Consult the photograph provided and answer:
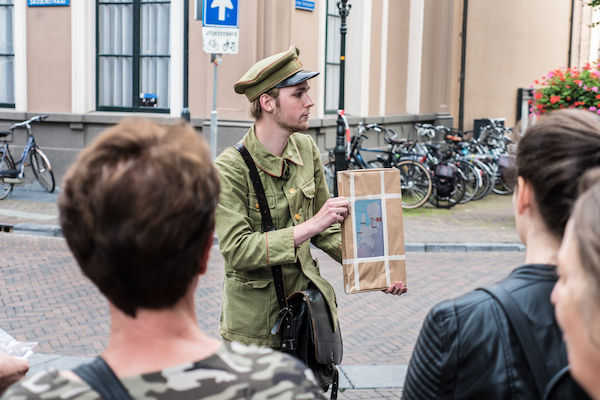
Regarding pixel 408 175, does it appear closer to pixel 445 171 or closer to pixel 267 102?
pixel 445 171

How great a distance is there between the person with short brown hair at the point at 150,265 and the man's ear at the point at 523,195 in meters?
0.72

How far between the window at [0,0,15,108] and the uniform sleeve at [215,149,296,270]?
12.4 meters

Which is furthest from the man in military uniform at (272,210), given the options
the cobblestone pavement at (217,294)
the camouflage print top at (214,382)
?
the cobblestone pavement at (217,294)

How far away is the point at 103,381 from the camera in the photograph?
51.6 inches

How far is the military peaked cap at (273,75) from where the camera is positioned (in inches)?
127

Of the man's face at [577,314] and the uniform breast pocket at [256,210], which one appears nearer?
the man's face at [577,314]

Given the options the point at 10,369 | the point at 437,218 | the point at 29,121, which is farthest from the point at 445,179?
the point at 10,369

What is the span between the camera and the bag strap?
1.30 metres

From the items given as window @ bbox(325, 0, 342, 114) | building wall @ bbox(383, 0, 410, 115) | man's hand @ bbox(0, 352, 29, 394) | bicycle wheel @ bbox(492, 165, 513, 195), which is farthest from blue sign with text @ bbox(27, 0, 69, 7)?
man's hand @ bbox(0, 352, 29, 394)

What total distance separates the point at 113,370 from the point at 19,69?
44.5ft

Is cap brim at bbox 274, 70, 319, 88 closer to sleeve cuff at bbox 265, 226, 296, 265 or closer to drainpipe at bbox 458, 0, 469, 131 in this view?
sleeve cuff at bbox 265, 226, 296, 265

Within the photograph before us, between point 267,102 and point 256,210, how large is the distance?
0.48m

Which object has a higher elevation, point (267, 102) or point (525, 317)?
point (267, 102)

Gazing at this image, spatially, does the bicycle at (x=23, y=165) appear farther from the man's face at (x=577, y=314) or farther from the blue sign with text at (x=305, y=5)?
the man's face at (x=577, y=314)
